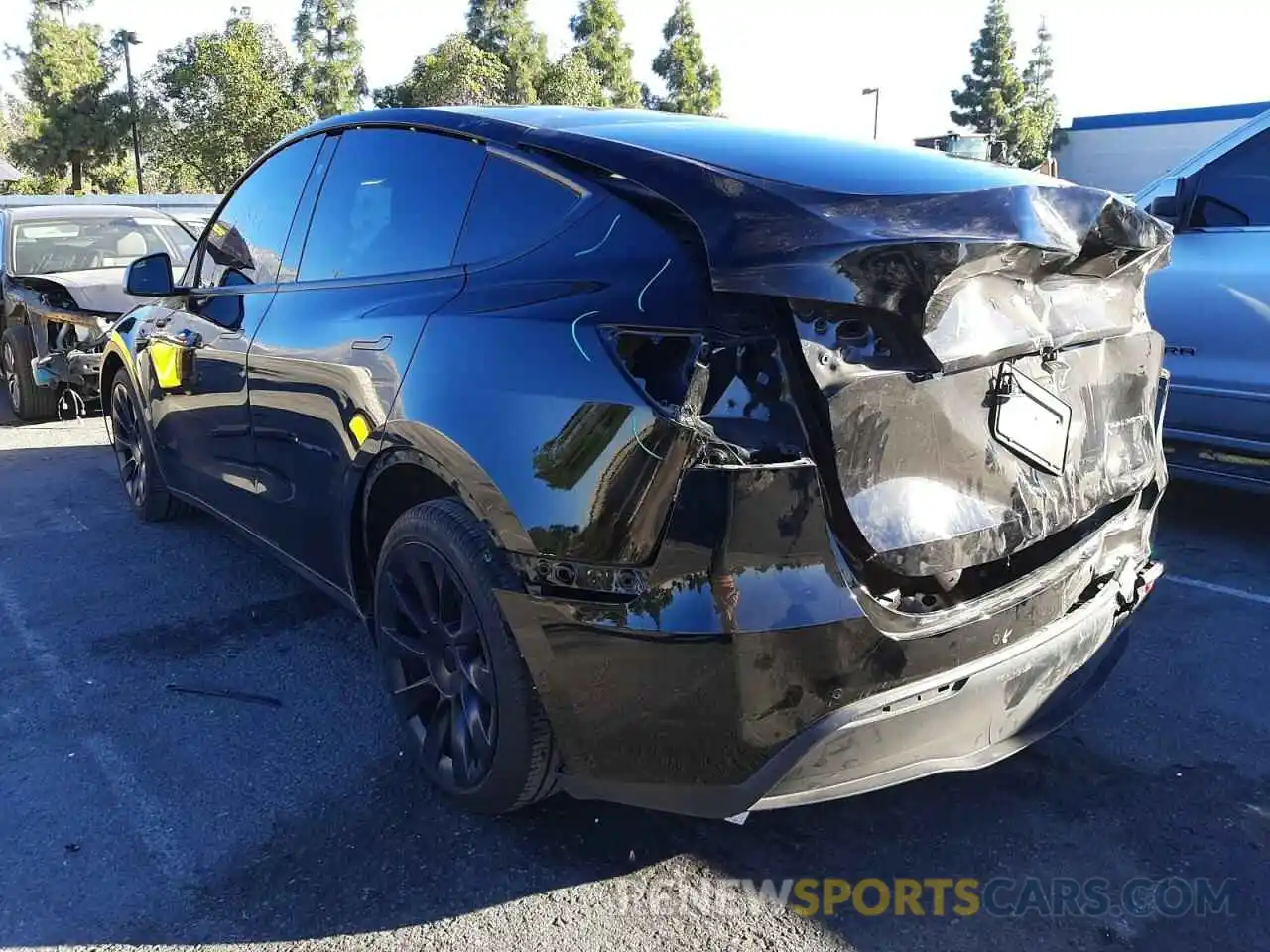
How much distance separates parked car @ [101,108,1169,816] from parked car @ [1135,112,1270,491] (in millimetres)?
2175

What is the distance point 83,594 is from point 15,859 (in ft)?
6.50

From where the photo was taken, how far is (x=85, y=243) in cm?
849

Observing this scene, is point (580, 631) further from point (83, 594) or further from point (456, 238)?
point (83, 594)

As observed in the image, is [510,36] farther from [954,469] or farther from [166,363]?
[954,469]

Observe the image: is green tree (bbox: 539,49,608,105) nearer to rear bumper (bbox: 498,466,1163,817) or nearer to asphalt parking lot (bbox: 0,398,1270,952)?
asphalt parking lot (bbox: 0,398,1270,952)

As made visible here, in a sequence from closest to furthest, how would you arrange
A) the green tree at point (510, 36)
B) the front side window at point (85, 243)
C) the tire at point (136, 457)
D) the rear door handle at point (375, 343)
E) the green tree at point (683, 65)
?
the rear door handle at point (375, 343)
the tire at point (136, 457)
the front side window at point (85, 243)
the green tree at point (510, 36)
the green tree at point (683, 65)

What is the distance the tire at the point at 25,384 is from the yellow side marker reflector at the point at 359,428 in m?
6.29

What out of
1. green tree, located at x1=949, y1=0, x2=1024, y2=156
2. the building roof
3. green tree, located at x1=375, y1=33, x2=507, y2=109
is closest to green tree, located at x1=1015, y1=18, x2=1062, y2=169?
green tree, located at x1=949, y1=0, x2=1024, y2=156

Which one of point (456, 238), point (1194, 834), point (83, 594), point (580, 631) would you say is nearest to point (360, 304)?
point (456, 238)

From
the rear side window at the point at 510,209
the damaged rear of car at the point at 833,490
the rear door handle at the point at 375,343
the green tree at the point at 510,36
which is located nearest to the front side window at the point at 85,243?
the rear door handle at the point at 375,343

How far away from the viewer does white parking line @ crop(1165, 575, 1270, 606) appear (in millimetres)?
4055

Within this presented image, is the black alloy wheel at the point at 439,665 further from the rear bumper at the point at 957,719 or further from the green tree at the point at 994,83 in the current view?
the green tree at the point at 994,83

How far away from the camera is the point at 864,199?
2041 millimetres

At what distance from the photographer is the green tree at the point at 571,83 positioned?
40.0m
